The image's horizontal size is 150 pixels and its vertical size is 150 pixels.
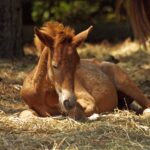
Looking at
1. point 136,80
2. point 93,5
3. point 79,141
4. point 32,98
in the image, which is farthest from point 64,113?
point 93,5

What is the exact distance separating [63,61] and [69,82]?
178mm

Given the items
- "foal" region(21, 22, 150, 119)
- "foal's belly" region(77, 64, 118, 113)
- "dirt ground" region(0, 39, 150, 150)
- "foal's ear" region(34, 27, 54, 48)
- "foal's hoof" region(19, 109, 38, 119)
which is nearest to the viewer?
"dirt ground" region(0, 39, 150, 150)

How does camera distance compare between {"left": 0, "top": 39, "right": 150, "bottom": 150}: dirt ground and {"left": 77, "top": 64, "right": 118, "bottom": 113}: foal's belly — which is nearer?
{"left": 0, "top": 39, "right": 150, "bottom": 150}: dirt ground

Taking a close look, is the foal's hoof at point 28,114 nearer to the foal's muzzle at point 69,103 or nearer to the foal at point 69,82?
the foal at point 69,82

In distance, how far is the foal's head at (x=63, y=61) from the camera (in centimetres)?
484

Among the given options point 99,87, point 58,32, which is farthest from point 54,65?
point 99,87

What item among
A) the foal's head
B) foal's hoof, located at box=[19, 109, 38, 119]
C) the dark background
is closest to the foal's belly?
foal's hoof, located at box=[19, 109, 38, 119]

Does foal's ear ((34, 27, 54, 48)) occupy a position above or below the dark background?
above

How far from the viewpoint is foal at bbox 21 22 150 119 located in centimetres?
489

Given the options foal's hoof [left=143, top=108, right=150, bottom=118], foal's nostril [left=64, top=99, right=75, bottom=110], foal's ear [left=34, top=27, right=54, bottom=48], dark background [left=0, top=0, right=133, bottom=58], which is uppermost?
foal's ear [left=34, top=27, right=54, bottom=48]

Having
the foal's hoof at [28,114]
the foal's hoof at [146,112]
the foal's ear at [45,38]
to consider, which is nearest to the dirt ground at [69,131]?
the foal's hoof at [28,114]

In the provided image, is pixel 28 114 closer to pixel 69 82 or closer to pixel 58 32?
pixel 69 82

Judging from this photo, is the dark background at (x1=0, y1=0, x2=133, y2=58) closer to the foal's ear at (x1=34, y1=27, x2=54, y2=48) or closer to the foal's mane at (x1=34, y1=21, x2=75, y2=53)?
the foal's mane at (x1=34, y1=21, x2=75, y2=53)

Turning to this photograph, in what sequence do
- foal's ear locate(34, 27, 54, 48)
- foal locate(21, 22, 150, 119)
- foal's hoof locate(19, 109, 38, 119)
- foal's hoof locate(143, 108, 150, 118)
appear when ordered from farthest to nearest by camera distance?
foal's hoof locate(143, 108, 150, 118), foal's hoof locate(19, 109, 38, 119), foal's ear locate(34, 27, 54, 48), foal locate(21, 22, 150, 119)
